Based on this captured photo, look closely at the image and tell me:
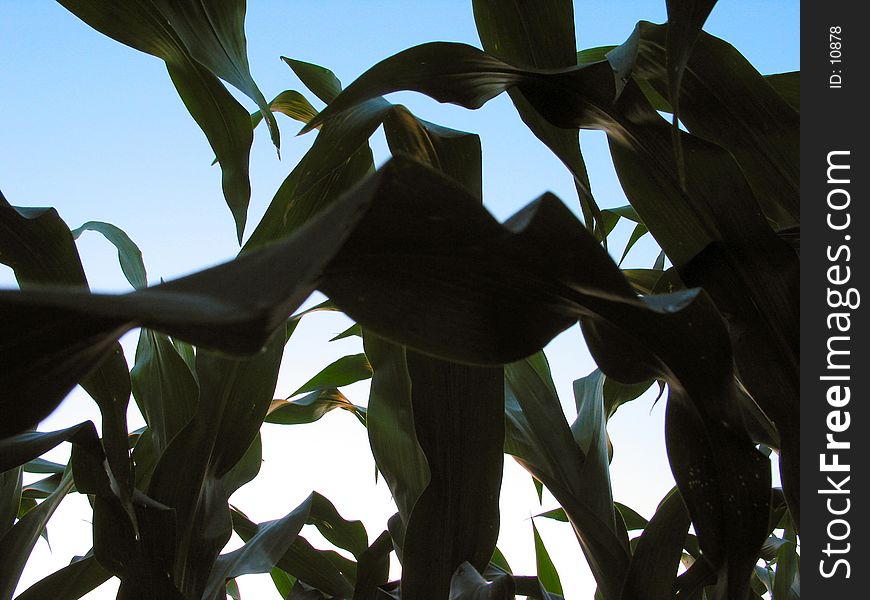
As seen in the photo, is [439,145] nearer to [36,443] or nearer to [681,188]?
[681,188]

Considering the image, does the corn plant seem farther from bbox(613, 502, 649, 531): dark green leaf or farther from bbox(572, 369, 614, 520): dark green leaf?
bbox(613, 502, 649, 531): dark green leaf

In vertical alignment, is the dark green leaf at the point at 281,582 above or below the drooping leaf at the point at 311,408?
below

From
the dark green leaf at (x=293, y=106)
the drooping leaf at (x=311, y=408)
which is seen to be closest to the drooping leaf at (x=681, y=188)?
the dark green leaf at (x=293, y=106)

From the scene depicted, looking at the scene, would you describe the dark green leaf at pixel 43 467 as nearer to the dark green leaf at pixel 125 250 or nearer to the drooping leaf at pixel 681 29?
the dark green leaf at pixel 125 250

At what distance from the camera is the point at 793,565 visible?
58cm

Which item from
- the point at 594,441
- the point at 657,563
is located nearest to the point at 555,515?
the point at 594,441

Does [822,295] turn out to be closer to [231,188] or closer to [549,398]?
[549,398]

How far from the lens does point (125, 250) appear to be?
0.54 metres

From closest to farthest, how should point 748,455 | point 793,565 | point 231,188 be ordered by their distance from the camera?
point 748,455
point 231,188
point 793,565

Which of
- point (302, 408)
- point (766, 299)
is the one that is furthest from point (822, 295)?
point (302, 408)

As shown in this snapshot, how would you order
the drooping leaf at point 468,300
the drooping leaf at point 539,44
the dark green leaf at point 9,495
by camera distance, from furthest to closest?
the dark green leaf at point 9,495, the drooping leaf at point 539,44, the drooping leaf at point 468,300

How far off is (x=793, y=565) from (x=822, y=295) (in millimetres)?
366

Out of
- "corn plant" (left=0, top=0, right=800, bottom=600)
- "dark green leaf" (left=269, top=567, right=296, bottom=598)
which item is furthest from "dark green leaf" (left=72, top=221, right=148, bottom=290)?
"dark green leaf" (left=269, top=567, right=296, bottom=598)

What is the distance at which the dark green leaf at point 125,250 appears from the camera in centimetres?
53
